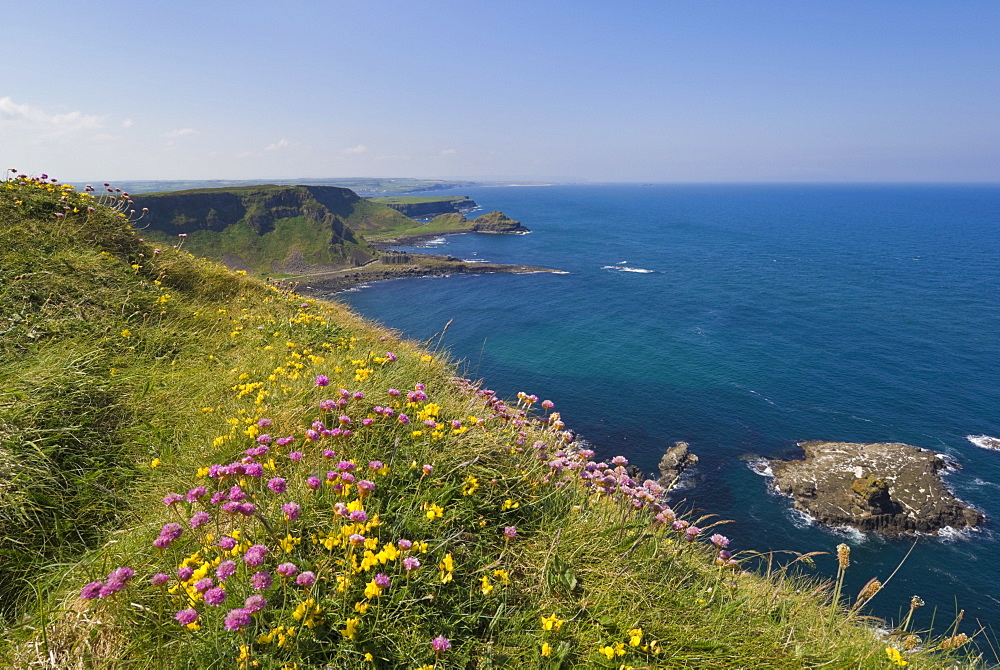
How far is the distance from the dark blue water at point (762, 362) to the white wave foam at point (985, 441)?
0.89 meters

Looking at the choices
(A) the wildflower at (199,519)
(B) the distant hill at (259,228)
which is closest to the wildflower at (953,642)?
(A) the wildflower at (199,519)

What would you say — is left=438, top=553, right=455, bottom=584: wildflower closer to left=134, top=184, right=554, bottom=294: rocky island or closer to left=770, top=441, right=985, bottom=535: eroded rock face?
left=770, top=441, right=985, bottom=535: eroded rock face

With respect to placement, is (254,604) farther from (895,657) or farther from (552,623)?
(895,657)

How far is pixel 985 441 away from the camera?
1555 inches

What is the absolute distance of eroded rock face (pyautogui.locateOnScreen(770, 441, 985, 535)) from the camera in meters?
31.4

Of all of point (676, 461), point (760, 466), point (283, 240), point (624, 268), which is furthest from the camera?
point (283, 240)

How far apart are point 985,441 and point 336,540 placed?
5808cm

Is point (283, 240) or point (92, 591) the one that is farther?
point (283, 240)

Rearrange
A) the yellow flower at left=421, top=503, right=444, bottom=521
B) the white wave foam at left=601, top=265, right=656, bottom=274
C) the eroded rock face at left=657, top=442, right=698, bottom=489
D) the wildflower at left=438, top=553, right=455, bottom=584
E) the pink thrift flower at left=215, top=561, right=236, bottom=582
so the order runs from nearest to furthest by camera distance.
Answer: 1. the pink thrift flower at left=215, top=561, right=236, bottom=582
2. the wildflower at left=438, top=553, right=455, bottom=584
3. the yellow flower at left=421, top=503, right=444, bottom=521
4. the eroded rock face at left=657, top=442, right=698, bottom=489
5. the white wave foam at left=601, top=265, right=656, bottom=274

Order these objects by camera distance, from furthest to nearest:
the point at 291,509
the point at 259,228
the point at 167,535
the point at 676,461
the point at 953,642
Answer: the point at 259,228
the point at 676,461
the point at 953,642
the point at 291,509
the point at 167,535

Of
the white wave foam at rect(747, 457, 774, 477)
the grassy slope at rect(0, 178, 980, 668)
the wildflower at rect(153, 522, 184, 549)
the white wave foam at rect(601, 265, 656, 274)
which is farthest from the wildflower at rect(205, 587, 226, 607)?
the white wave foam at rect(601, 265, 656, 274)

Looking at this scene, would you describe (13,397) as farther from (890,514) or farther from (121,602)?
(890,514)

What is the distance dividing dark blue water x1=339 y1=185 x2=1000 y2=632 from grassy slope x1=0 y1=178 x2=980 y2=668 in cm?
805

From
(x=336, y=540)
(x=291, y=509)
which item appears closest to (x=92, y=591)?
(x=291, y=509)
